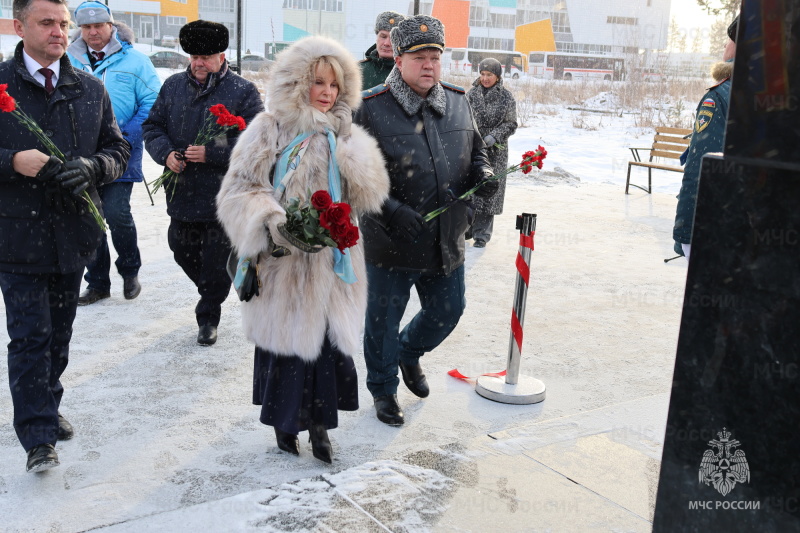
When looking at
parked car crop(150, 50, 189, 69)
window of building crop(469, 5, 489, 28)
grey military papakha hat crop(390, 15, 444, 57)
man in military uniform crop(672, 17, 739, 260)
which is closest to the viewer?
grey military papakha hat crop(390, 15, 444, 57)

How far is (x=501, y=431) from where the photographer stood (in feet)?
13.5

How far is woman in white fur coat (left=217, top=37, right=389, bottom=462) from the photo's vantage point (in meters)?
3.67

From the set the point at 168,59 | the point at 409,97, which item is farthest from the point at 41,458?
the point at 168,59

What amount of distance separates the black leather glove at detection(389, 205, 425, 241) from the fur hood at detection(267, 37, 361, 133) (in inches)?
23.1

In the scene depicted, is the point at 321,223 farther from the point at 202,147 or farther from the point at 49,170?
the point at 202,147

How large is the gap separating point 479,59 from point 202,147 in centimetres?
4255

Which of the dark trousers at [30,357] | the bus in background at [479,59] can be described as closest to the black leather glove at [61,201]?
the dark trousers at [30,357]

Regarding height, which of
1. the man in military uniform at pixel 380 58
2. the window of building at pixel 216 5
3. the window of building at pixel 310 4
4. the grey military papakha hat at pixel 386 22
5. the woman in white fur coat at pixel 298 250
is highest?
the window of building at pixel 310 4

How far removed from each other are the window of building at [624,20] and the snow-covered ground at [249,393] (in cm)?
4361

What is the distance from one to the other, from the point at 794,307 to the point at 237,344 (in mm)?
4448

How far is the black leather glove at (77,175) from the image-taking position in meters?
3.52

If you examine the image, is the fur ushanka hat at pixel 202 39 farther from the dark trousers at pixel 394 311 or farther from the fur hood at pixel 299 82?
the dark trousers at pixel 394 311

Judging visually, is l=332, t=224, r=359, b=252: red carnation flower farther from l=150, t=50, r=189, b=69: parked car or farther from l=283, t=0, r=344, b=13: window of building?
l=283, t=0, r=344, b=13: window of building

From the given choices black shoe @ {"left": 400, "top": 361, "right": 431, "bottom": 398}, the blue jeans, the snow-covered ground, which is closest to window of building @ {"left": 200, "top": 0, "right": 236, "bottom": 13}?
the snow-covered ground
